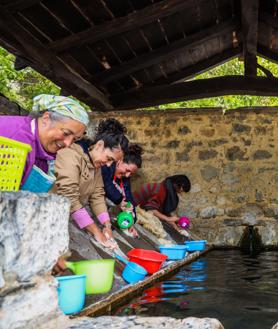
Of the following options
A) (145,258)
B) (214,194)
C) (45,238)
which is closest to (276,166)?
(214,194)

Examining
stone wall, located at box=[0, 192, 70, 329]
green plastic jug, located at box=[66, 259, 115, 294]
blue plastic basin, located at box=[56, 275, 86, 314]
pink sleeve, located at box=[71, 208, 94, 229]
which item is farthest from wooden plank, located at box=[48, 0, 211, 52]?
blue plastic basin, located at box=[56, 275, 86, 314]

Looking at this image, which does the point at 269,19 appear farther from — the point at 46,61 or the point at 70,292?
the point at 70,292

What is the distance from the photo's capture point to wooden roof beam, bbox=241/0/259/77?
4766mm

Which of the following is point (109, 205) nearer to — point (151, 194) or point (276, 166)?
point (151, 194)

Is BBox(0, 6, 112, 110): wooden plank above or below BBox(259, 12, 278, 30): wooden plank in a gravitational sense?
below

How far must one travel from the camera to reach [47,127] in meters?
2.32

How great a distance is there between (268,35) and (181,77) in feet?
5.00

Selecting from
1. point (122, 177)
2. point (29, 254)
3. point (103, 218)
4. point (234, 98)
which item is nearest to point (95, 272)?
point (29, 254)

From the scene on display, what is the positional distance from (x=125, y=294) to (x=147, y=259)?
20.6 inches

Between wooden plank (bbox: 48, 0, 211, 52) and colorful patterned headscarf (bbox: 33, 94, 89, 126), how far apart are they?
2.60 meters

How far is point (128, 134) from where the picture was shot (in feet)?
25.1

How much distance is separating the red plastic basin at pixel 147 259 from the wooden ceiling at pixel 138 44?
95.5 inches

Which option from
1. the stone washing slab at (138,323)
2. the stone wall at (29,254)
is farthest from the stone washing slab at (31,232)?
the stone washing slab at (138,323)

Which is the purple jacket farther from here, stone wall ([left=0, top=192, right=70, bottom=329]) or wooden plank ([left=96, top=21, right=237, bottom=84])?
wooden plank ([left=96, top=21, right=237, bottom=84])
